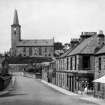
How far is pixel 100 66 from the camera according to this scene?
3195 cm

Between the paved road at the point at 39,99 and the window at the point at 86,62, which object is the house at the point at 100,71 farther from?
the window at the point at 86,62

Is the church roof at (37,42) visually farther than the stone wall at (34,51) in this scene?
Yes

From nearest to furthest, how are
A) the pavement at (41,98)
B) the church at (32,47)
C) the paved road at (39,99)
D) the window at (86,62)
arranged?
1. the paved road at (39,99)
2. the pavement at (41,98)
3. the window at (86,62)
4. the church at (32,47)

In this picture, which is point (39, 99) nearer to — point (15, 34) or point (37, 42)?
point (37, 42)

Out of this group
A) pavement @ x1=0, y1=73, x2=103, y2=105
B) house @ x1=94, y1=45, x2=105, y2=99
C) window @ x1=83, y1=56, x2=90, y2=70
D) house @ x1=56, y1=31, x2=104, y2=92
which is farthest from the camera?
window @ x1=83, y1=56, x2=90, y2=70

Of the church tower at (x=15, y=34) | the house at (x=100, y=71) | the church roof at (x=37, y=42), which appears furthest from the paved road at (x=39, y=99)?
the church tower at (x=15, y=34)

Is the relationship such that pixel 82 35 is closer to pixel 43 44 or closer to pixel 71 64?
pixel 71 64

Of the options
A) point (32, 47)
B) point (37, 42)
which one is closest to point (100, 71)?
point (32, 47)

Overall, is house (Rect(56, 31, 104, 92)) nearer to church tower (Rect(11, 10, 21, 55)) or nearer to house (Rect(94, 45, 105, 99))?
house (Rect(94, 45, 105, 99))

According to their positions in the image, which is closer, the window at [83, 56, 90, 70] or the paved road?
the paved road

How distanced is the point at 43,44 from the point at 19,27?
23.0 m

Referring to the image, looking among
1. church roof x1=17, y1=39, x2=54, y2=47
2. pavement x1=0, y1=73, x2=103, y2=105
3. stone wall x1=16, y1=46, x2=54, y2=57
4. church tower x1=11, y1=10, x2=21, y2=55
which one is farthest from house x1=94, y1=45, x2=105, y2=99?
church tower x1=11, y1=10, x2=21, y2=55

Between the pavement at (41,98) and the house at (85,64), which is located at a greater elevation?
the house at (85,64)

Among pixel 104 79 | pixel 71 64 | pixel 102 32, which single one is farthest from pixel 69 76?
pixel 104 79
